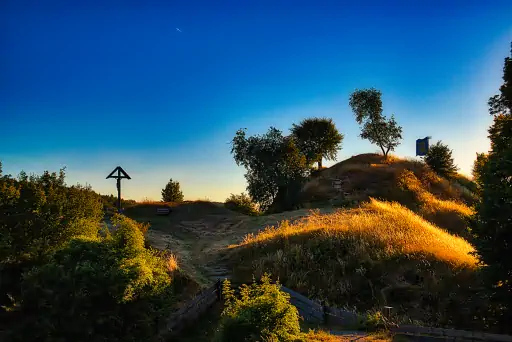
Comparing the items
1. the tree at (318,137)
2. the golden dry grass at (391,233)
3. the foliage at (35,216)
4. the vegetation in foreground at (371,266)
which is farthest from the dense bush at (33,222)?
the tree at (318,137)

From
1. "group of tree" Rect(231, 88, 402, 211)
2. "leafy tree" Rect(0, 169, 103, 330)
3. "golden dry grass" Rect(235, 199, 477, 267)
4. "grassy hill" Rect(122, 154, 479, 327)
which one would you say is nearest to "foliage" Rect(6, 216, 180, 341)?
"leafy tree" Rect(0, 169, 103, 330)

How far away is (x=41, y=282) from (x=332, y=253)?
9724 mm

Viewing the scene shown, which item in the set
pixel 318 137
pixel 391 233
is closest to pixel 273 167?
pixel 318 137

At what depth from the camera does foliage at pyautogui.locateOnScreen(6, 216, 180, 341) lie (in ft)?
32.4

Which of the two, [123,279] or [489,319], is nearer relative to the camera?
[123,279]

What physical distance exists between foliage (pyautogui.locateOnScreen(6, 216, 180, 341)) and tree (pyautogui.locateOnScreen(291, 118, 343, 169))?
35713mm

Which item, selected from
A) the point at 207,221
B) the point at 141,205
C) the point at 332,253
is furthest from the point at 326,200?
the point at 332,253

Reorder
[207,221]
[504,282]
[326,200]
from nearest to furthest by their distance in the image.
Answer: [504,282], [207,221], [326,200]

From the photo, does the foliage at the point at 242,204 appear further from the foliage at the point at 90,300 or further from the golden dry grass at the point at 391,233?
the foliage at the point at 90,300

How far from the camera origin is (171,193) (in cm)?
4322

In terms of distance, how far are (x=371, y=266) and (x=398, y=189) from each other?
20.6 meters

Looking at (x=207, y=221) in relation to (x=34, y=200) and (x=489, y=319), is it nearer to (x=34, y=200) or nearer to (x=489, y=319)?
(x=34, y=200)

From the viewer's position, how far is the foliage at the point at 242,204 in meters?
39.4

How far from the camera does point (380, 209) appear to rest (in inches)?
900
